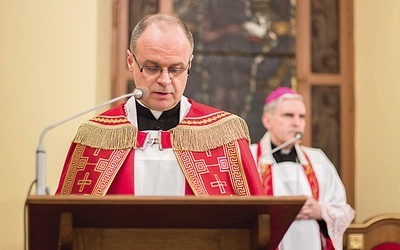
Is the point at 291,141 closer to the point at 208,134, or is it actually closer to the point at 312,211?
the point at 312,211

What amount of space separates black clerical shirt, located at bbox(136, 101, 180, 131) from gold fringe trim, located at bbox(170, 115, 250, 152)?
0.09 m

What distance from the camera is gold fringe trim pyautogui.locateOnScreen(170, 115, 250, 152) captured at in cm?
377

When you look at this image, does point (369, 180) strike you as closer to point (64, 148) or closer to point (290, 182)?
point (290, 182)

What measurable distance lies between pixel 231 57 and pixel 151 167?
143 inches

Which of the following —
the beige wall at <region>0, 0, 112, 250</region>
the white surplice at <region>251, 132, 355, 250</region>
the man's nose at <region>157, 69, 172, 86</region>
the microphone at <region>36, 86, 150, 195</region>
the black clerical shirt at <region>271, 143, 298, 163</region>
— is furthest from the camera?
the black clerical shirt at <region>271, 143, 298, 163</region>

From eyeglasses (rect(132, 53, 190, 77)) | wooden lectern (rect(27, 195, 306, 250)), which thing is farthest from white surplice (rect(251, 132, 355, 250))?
wooden lectern (rect(27, 195, 306, 250))

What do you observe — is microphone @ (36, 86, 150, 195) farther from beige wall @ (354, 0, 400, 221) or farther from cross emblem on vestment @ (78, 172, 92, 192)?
beige wall @ (354, 0, 400, 221)

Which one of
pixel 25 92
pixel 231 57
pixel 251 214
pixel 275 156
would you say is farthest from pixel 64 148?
pixel 251 214

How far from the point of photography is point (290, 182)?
609cm

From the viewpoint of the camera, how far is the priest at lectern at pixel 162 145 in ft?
12.0

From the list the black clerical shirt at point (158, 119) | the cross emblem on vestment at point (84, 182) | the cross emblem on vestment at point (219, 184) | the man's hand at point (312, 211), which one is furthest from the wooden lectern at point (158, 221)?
the man's hand at point (312, 211)

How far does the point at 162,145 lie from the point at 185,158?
14 cm

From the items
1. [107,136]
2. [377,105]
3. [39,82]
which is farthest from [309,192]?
[107,136]

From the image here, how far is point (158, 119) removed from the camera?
3.91 m
